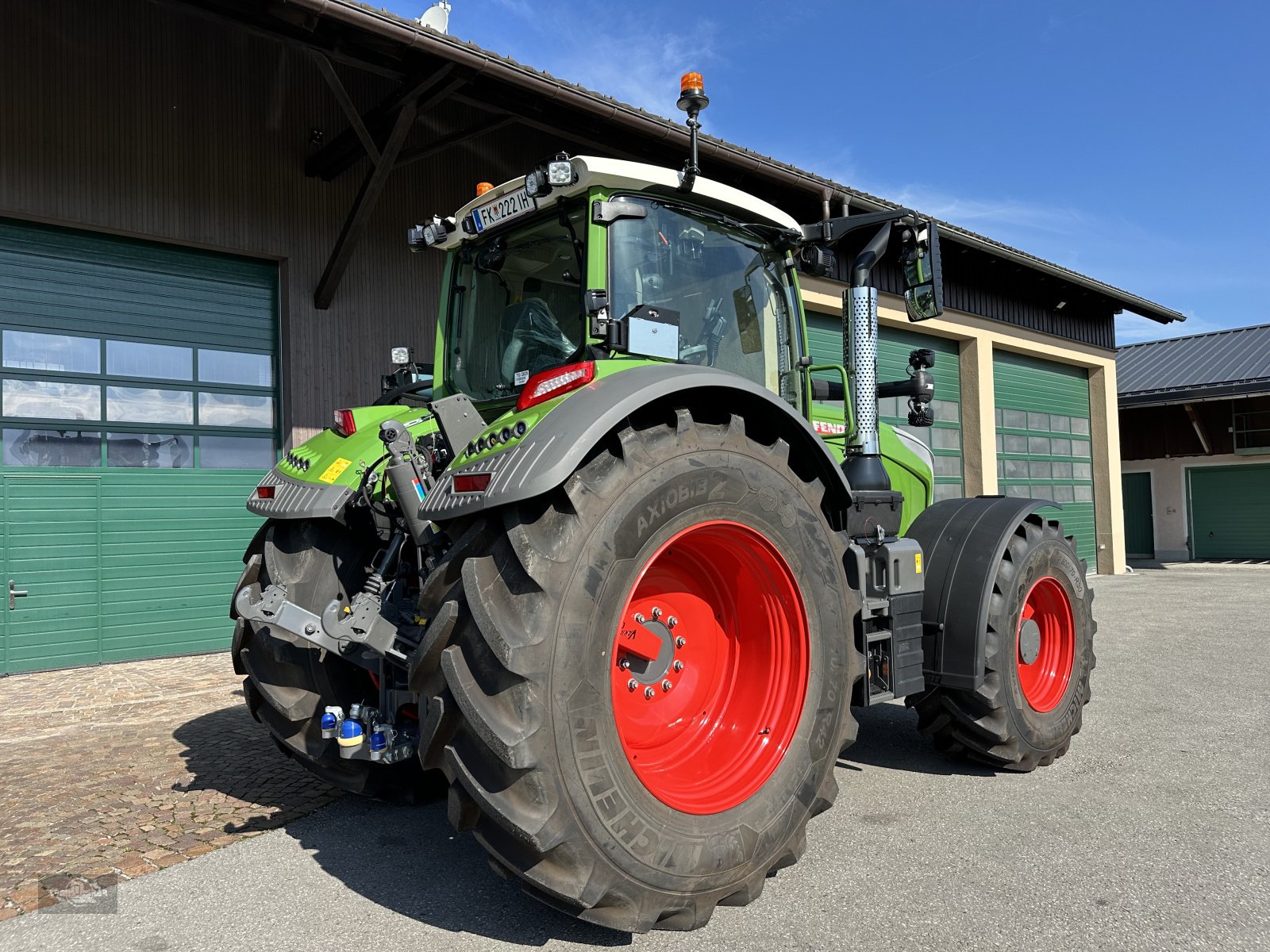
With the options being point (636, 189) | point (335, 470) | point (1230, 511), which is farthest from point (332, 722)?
point (1230, 511)

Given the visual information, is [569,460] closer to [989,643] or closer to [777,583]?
[777,583]

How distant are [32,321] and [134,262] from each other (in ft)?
3.07

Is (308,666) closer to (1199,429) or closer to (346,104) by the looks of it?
(346,104)

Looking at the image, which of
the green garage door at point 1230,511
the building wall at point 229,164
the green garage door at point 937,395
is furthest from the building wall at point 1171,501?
the building wall at point 229,164

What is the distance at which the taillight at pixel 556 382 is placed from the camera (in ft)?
8.82

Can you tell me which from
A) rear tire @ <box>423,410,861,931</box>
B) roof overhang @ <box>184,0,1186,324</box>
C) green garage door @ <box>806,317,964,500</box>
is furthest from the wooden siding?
rear tire @ <box>423,410,861,931</box>

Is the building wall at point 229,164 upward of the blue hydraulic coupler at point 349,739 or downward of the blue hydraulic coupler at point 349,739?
upward

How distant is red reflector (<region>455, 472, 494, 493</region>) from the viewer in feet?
7.88

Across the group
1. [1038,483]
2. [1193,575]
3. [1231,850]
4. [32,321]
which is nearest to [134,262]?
[32,321]

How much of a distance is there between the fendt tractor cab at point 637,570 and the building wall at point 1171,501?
19145 millimetres

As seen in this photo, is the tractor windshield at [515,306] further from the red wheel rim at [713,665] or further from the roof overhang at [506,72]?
the roof overhang at [506,72]

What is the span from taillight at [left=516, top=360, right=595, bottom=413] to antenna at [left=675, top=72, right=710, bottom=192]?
3.29 ft

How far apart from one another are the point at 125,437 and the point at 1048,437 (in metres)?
14.2

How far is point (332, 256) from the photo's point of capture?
26.4 feet
